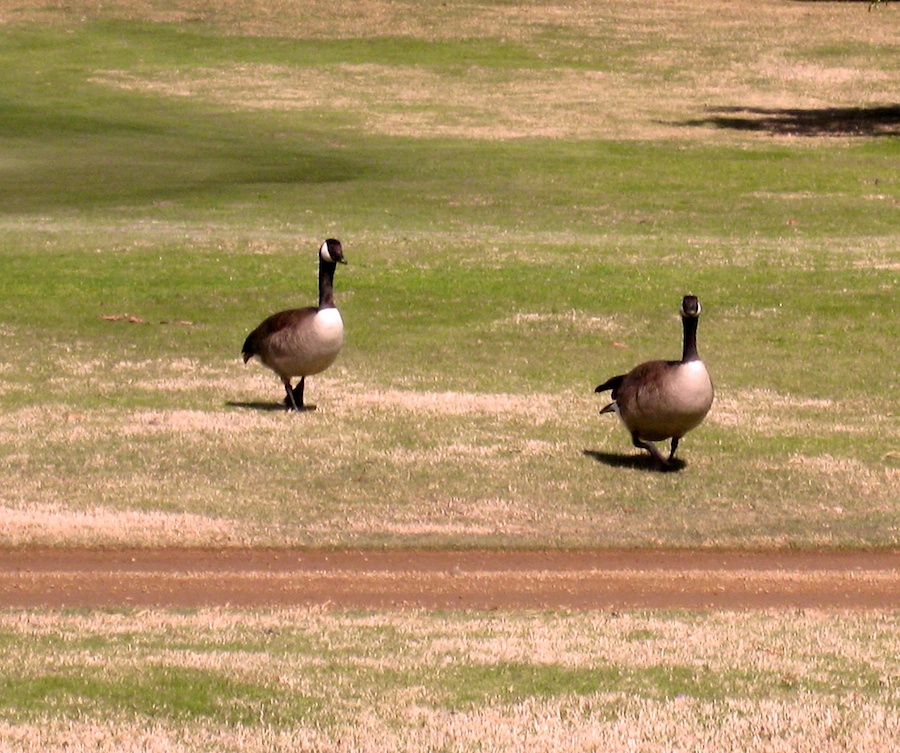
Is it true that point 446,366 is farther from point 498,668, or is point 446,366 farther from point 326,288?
point 498,668

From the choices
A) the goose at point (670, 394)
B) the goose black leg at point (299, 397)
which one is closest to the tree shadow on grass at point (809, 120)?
the goose black leg at point (299, 397)

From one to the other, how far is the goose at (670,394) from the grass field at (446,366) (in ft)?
1.80

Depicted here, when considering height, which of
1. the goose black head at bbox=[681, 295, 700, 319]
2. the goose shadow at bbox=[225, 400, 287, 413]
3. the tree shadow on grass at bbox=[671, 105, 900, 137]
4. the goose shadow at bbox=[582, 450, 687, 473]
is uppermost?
the goose black head at bbox=[681, 295, 700, 319]

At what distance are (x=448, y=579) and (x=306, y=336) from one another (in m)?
3.92

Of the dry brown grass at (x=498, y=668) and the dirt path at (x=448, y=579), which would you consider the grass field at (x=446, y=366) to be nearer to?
the dry brown grass at (x=498, y=668)

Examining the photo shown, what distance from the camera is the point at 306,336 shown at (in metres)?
13.6

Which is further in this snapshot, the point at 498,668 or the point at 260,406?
the point at 260,406

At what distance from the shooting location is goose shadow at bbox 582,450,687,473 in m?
13.0

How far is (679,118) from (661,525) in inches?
1188

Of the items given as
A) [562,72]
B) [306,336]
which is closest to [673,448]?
[306,336]

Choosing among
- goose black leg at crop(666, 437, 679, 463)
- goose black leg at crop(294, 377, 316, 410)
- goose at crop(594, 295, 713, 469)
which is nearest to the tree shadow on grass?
goose black leg at crop(294, 377, 316, 410)

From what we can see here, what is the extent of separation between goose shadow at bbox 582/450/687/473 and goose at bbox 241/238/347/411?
2380 millimetres

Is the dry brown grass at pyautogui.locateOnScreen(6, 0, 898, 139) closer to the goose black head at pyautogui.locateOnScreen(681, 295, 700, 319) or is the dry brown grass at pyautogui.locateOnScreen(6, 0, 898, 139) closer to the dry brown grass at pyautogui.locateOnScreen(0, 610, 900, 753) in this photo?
the goose black head at pyautogui.locateOnScreen(681, 295, 700, 319)

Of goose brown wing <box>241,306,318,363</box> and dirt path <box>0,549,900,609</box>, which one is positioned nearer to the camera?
dirt path <box>0,549,900,609</box>
